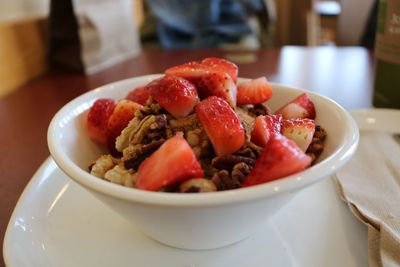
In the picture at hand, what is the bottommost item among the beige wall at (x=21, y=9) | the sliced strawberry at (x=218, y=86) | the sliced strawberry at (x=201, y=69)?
the sliced strawberry at (x=218, y=86)

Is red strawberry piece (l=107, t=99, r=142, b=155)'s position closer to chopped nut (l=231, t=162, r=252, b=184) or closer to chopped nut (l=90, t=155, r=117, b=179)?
chopped nut (l=90, t=155, r=117, b=179)

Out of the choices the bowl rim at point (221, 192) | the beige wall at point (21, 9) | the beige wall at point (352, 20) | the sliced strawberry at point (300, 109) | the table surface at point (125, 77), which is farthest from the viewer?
the beige wall at point (352, 20)

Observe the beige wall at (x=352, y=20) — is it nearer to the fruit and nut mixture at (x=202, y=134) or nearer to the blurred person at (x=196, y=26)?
the blurred person at (x=196, y=26)

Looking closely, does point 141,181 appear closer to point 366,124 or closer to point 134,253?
point 134,253

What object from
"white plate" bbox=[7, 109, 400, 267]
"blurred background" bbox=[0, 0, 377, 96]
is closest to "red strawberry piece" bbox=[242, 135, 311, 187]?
"white plate" bbox=[7, 109, 400, 267]

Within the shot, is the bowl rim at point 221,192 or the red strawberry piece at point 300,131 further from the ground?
the bowl rim at point 221,192

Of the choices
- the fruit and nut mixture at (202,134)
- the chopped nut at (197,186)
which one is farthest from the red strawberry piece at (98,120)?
the chopped nut at (197,186)
